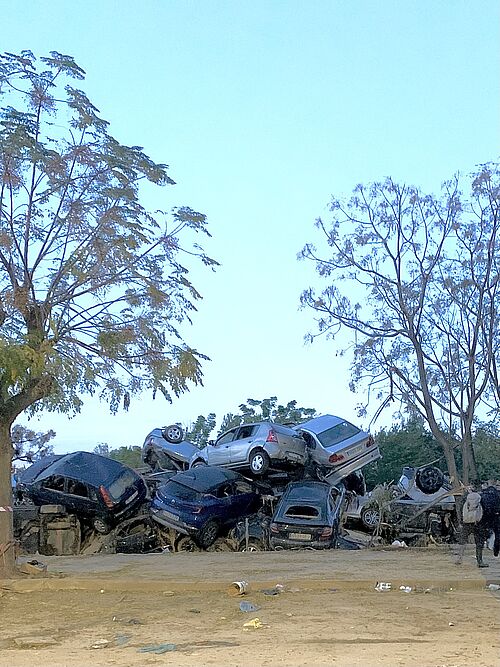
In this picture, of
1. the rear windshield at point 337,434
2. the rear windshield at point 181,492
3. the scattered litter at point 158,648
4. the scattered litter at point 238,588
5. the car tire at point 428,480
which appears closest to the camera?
the scattered litter at point 158,648

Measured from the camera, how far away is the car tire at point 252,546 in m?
18.1

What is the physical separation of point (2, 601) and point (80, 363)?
11.9 feet

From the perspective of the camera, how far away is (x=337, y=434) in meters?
21.9

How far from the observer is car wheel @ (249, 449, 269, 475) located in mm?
21188

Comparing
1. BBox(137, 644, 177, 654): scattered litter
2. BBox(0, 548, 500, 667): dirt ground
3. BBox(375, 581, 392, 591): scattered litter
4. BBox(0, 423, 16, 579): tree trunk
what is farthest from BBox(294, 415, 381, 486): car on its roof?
BBox(137, 644, 177, 654): scattered litter

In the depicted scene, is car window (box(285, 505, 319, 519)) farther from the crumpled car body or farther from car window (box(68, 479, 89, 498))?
car window (box(68, 479, 89, 498))

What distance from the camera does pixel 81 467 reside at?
780 inches

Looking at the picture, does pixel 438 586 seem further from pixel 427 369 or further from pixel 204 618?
pixel 427 369

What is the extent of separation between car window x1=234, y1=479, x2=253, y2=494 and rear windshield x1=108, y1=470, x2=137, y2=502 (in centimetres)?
253

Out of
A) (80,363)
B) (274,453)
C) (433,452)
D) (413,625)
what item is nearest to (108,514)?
(274,453)

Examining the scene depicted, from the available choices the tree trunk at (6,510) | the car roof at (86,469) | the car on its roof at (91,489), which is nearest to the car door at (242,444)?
the car on its roof at (91,489)

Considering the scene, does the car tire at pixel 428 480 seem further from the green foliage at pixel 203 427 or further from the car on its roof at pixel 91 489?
the green foliage at pixel 203 427

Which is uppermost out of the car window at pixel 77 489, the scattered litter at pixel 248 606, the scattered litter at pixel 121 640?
the car window at pixel 77 489

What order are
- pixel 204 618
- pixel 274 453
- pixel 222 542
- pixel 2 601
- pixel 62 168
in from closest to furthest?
pixel 204 618, pixel 2 601, pixel 62 168, pixel 222 542, pixel 274 453
